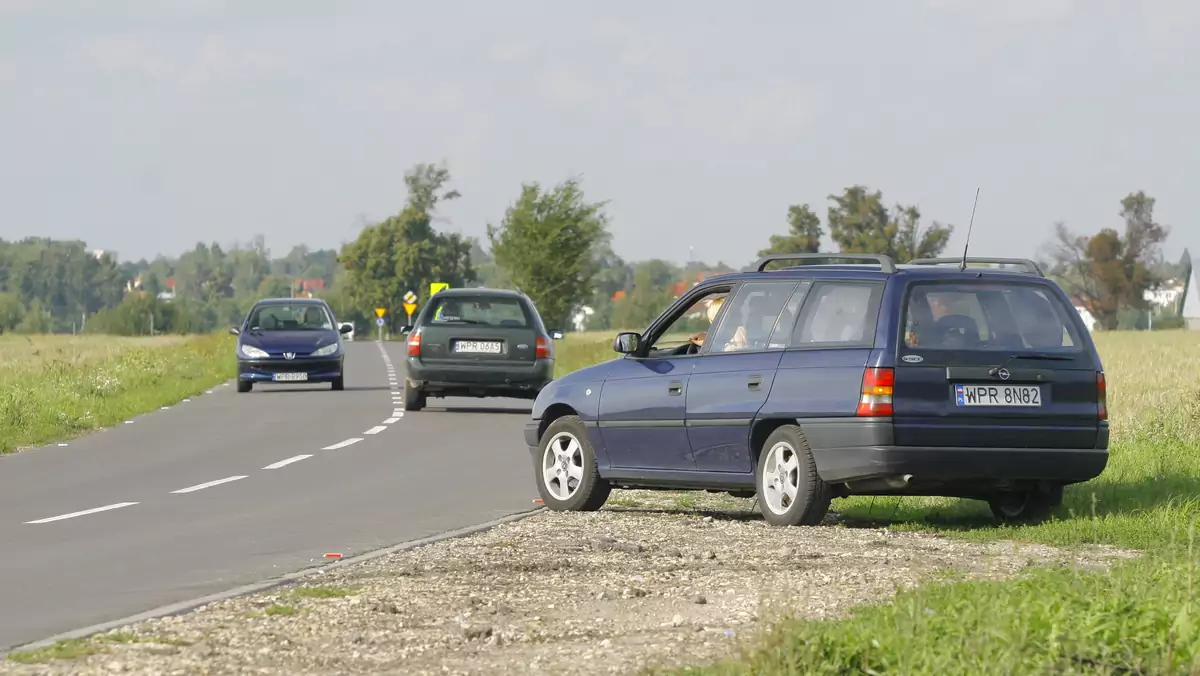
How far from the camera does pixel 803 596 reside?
845 centimetres

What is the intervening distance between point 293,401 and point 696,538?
21.1 metres

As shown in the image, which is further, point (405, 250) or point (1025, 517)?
point (405, 250)

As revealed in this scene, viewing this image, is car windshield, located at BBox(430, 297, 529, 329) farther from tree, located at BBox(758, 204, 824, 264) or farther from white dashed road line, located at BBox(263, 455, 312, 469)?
tree, located at BBox(758, 204, 824, 264)

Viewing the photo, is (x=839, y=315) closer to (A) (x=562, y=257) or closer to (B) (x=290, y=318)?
(B) (x=290, y=318)

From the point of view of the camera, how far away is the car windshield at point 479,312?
92.2ft

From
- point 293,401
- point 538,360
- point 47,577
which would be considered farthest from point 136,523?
point 293,401

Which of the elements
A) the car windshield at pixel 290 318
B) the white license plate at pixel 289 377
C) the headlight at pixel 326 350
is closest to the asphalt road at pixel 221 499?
the white license plate at pixel 289 377

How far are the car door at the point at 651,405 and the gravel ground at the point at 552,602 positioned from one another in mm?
789

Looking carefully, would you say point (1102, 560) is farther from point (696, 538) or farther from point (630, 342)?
point (630, 342)

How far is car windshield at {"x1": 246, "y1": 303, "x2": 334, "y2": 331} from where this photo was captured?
116ft

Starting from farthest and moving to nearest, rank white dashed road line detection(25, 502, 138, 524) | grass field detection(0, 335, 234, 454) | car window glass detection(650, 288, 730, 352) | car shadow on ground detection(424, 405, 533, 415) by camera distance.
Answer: car shadow on ground detection(424, 405, 533, 415)
grass field detection(0, 335, 234, 454)
car window glass detection(650, 288, 730, 352)
white dashed road line detection(25, 502, 138, 524)

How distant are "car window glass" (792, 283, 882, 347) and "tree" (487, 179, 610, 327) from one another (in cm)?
5633

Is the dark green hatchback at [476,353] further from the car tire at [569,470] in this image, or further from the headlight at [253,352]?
the car tire at [569,470]

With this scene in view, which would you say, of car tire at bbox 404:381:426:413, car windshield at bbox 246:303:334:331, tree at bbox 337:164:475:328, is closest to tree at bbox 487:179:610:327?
car windshield at bbox 246:303:334:331
